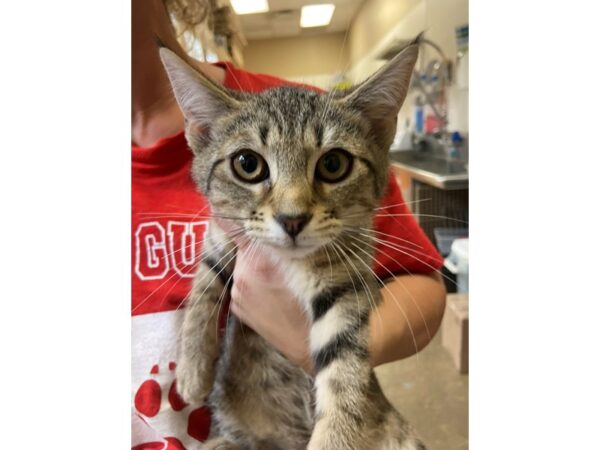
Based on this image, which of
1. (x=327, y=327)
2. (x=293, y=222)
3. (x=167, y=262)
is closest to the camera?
(x=293, y=222)

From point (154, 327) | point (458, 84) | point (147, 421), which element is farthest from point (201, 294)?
point (458, 84)

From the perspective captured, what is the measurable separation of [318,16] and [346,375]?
424 mm

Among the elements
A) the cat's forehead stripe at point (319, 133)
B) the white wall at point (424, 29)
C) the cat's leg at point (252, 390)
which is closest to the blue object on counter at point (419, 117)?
the white wall at point (424, 29)

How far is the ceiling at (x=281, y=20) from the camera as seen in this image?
471mm

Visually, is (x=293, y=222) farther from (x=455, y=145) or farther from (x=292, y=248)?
(x=455, y=145)

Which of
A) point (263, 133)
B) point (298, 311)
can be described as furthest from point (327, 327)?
point (263, 133)

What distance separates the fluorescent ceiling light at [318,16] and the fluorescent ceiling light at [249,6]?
5cm

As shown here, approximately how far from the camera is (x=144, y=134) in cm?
65

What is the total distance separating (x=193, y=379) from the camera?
0.58 metres

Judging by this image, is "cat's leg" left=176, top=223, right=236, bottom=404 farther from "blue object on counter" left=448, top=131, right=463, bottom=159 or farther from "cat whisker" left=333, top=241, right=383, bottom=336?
"blue object on counter" left=448, top=131, right=463, bottom=159

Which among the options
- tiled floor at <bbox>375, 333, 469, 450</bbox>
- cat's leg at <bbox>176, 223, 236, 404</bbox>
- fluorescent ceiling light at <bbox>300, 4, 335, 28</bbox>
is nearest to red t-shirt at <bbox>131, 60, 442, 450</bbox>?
cat's leg at <bbox>176, 223, 236, 404</bbox>
